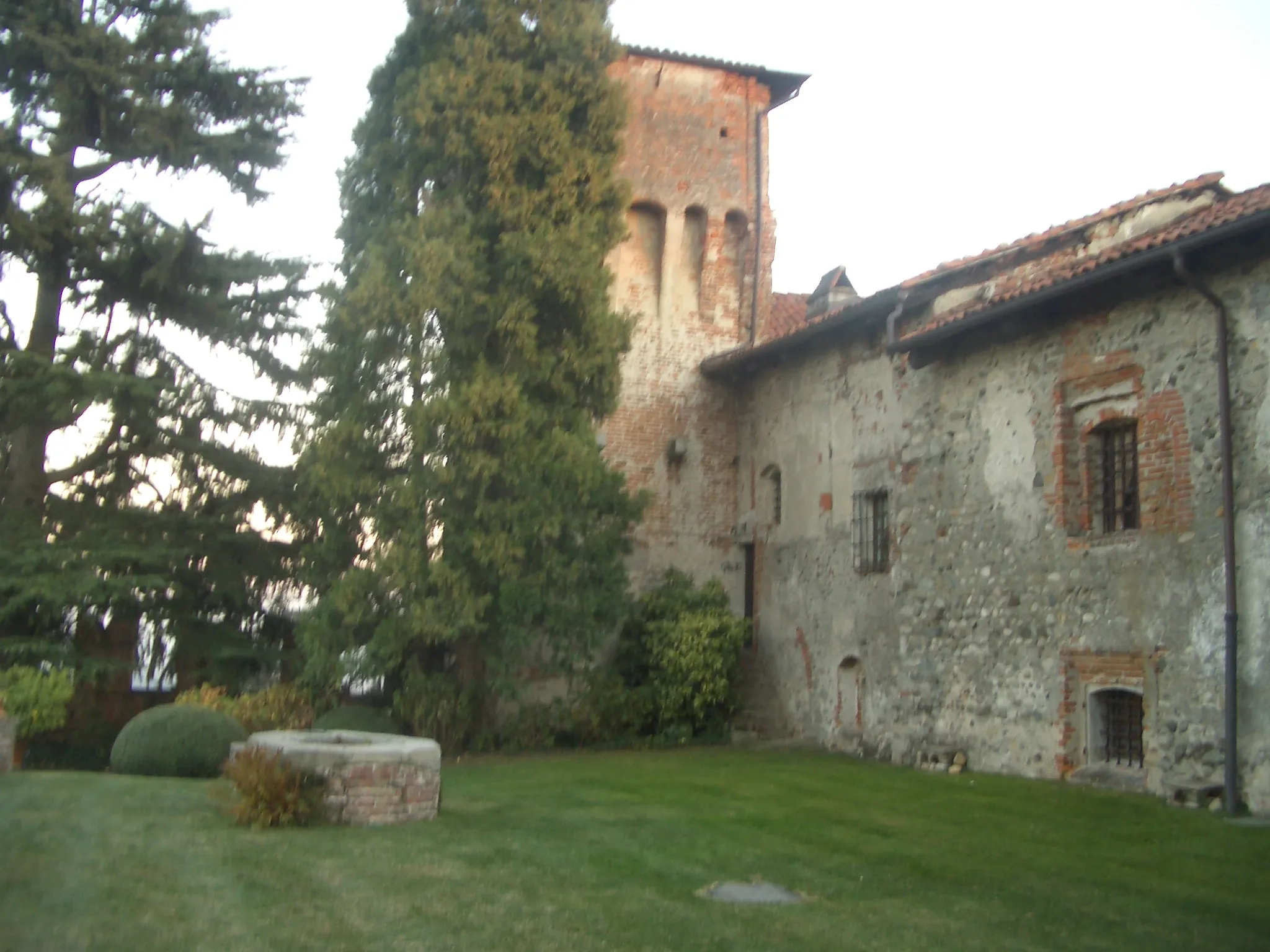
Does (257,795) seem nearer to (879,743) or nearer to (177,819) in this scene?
(177,819)

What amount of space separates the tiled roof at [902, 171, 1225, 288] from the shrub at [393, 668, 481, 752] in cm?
840

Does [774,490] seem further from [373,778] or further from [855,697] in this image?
[373,778]

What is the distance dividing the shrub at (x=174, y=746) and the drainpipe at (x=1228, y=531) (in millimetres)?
10423

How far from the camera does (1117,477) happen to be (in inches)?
543

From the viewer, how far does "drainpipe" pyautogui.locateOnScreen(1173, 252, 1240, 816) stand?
450 inches

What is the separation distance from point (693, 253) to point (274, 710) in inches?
427

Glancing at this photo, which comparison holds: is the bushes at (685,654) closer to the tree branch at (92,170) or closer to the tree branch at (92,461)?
the tree branch at (92,461)

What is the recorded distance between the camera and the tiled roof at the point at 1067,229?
14.2 metres

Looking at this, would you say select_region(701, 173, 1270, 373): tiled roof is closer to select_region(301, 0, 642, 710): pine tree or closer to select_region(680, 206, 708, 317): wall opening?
select_region(680, 206, 708, 317): wall opening

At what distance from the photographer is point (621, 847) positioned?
9.26 metres

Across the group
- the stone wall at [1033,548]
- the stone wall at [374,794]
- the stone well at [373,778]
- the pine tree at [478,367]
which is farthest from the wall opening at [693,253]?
the stone wall at [374,794]

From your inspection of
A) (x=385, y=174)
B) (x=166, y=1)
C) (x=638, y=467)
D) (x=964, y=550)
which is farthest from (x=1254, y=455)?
(x=166, y=1)

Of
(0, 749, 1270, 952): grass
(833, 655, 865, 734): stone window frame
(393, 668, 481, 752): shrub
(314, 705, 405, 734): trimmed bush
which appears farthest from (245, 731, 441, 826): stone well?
(833, 655, 865, 734): stone window frame

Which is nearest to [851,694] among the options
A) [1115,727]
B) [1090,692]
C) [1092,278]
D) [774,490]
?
[774,490]
